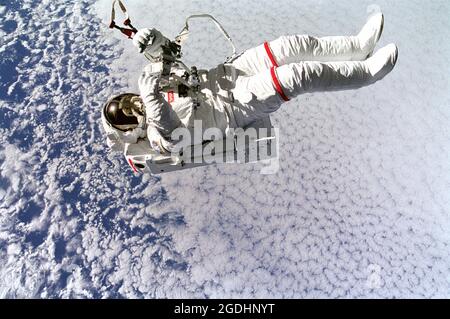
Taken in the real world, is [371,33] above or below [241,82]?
above

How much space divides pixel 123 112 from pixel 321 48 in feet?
5.28

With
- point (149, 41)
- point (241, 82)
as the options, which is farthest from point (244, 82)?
point (149, 41)

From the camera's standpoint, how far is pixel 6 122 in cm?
680

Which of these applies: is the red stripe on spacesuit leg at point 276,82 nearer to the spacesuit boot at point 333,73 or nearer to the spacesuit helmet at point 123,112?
the spacesuit boot at point 333,73

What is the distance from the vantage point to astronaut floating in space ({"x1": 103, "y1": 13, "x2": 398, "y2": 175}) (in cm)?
239

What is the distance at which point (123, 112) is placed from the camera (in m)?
2.73

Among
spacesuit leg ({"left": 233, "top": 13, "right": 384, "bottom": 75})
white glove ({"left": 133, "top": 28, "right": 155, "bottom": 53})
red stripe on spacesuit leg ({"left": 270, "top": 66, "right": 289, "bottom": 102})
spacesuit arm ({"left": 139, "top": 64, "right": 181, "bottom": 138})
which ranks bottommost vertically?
spacesuit arm ({"left": 139, "top": 64, "right": 181, "bottom": 138})

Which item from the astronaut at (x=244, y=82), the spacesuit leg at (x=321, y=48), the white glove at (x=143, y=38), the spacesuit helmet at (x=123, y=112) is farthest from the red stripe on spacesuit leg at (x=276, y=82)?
the spacesuit helmet at (x=123, y=112)

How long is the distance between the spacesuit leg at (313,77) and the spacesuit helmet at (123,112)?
0.86 meters

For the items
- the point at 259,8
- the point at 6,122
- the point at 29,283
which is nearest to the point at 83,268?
the point at 29,283

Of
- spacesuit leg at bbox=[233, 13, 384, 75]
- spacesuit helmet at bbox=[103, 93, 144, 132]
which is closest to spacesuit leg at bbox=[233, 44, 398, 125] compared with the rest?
spacesuit leg at bbox=[233, 13, 384, 75]

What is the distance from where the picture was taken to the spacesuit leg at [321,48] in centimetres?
262

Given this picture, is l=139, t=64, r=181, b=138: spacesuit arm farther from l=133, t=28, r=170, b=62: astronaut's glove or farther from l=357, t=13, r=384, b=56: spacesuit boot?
l=357, t=13, r=384, b=56: spacesuit boot

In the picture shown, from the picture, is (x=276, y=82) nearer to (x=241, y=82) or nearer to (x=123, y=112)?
(x=241, y=82)
